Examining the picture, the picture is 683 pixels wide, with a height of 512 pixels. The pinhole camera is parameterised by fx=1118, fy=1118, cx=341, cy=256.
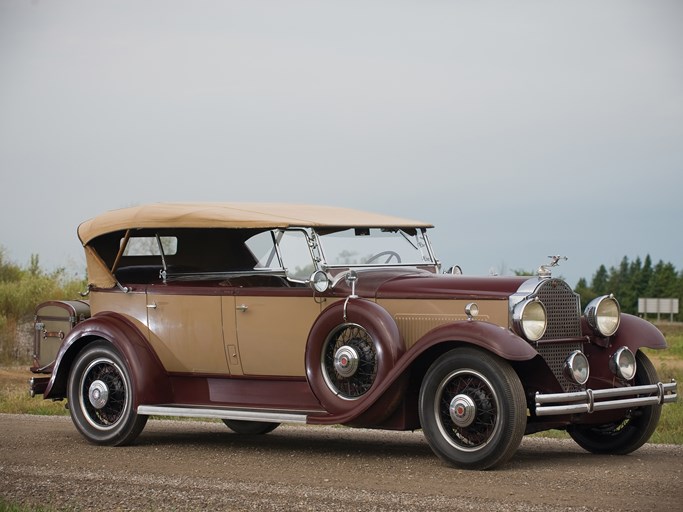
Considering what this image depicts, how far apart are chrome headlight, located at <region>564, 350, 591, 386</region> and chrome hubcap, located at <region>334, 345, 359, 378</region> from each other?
158 cm

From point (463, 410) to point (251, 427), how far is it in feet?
11.8

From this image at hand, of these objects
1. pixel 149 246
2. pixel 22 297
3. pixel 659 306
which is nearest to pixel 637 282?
pixel 659 306

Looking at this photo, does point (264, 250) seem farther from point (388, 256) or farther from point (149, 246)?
point (149, 246)

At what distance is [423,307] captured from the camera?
8.59 metres

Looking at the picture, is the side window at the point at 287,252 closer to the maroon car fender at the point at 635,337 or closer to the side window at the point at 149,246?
the side window at the point at 149,246

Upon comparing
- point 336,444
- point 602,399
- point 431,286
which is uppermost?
point 431,286

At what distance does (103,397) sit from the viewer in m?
9.87

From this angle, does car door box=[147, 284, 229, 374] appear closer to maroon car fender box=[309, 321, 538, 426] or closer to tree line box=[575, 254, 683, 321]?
maroon car fender box=[309, 321, 538, 426]

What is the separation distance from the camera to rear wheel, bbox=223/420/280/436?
1095 cm

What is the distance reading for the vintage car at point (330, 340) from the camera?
8062 mm

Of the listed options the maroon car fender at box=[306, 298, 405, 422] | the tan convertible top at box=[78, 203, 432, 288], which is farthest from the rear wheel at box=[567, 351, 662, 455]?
the tan convertible top at box=[78, 203, 432, 288]

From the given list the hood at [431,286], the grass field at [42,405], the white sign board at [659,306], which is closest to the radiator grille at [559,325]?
the hood at [431,286]

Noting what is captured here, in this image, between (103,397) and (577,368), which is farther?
(103,397)

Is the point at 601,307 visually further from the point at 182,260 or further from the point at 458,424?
the point at 182,260
